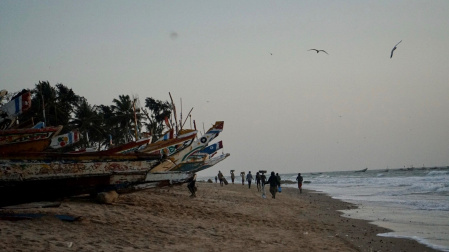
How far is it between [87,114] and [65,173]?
3110cm

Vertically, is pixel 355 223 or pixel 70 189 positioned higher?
pixel 70 189

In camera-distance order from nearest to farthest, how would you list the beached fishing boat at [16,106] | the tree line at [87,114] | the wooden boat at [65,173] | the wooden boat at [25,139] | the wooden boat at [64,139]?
the wooden boat at [65,173]
the beached fishing boat at [16,106]
the wooden boat at [25,139]
the wooden boat at [64,139]
the tree line at [87,114]

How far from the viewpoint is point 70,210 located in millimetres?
→ 9148

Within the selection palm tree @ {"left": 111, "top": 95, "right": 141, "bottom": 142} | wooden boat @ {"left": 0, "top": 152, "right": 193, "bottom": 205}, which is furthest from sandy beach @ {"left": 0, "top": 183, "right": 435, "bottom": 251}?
palm tree @ {"left": 111, "top": 95, "right": 141, "bottom": 142}

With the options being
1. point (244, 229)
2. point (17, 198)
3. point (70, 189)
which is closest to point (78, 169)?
point (70, 189)

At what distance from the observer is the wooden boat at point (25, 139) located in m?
9.41

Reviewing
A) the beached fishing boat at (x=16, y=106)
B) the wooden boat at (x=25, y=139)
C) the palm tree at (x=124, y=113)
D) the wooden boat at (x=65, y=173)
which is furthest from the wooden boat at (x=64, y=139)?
the palm tree at (x=124, y=113)

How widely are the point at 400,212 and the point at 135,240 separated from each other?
13.4 m

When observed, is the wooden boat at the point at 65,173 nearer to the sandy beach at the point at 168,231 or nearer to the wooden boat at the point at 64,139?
the sandy beach at the point at 168,231

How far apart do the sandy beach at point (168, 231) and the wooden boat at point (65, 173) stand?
1.69ft

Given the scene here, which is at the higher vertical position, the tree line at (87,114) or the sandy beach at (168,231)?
the tree line at (87,114)

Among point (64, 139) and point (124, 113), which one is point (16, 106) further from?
point (124, 113)

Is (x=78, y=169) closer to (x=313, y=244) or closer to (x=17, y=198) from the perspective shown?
(x=17, y=198)

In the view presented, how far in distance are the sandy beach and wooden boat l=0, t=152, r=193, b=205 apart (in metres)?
0.51
